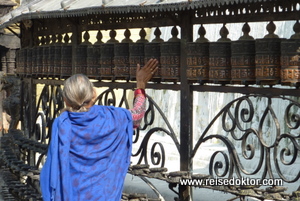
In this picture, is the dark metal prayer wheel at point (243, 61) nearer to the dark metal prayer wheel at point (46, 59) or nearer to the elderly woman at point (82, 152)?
the elderly woman at point (82, 152)

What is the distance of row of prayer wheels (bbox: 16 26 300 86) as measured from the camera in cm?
633

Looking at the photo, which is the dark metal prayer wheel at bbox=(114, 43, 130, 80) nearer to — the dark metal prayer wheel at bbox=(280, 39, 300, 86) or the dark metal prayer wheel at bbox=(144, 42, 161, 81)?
the dark metal prayer wheel at bbox=(144, 42, 161, 81)

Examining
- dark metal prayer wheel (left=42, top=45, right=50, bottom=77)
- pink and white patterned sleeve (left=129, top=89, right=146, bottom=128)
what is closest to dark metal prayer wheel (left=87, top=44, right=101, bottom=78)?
dark metal prayer wheel (left=42, top=45, right=50, bottom=77)

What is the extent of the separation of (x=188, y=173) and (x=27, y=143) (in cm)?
351

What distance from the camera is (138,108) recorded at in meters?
5.12

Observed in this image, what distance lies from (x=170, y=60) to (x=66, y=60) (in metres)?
2.07

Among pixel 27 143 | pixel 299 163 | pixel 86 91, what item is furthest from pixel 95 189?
pixel 299 163

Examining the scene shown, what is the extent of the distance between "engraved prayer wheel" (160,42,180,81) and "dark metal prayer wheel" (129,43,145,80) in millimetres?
349

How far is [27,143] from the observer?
1016 centimetres

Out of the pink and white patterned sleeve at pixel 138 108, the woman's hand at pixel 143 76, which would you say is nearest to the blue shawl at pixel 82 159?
the pink and white patterned sleeve at pixel 138 108

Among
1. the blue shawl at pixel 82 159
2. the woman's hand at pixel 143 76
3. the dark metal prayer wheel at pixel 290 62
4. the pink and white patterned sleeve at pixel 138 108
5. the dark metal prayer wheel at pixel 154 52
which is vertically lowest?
the blue shawl at pixel 82 159

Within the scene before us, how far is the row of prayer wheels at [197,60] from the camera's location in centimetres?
633

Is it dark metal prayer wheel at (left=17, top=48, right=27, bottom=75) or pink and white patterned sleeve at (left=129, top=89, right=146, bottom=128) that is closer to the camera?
pink and white patterned sleeve at (left=129, top=89, right=146, bottom=128)

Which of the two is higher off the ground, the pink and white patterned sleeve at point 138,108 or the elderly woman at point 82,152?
the pink and white patterned sleeve at point 138,108
